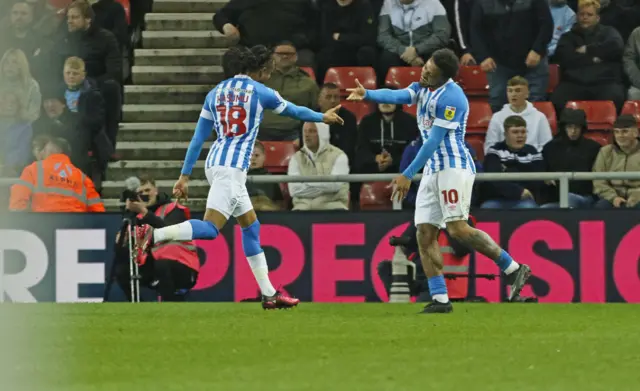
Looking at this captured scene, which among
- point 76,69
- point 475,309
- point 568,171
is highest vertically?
point 76,69

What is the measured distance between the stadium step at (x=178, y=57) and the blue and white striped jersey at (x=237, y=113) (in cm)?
663

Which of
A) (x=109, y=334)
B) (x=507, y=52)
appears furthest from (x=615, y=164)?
(x=109, y=334)

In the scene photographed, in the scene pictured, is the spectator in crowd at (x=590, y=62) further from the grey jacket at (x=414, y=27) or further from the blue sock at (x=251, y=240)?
the blue sock at (x=251, y=240)

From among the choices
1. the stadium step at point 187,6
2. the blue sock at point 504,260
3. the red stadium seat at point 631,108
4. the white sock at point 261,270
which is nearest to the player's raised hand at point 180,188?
the white sock at point 261,270

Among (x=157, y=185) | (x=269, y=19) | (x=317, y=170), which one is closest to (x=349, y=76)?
(x=269, y=19)

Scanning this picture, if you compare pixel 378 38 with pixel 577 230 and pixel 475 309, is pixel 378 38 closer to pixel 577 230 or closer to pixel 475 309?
pixel 577 230

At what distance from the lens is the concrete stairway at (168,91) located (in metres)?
18.0

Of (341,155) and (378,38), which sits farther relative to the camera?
(378,38)

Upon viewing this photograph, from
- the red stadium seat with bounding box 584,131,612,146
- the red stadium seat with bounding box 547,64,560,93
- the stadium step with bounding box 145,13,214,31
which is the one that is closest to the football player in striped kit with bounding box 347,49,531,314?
the red stadium seat with bounding box 584,131,612,146

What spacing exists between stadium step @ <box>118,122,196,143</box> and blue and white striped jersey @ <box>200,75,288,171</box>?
592cm

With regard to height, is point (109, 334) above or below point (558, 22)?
below

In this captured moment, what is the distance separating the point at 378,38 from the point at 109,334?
835 centimetres

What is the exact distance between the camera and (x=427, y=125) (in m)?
12.2

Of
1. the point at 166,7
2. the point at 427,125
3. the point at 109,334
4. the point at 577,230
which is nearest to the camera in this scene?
the point at 109,334
